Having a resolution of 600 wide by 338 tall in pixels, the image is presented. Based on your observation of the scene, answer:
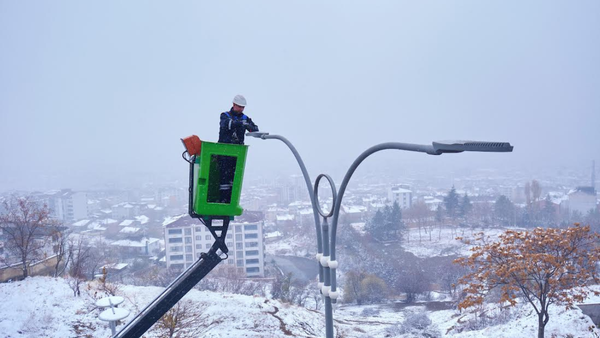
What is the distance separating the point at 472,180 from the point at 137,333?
55796mm

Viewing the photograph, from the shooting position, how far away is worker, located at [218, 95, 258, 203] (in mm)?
2857

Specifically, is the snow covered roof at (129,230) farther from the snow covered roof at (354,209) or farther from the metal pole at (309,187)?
the metal pole at (309,187)

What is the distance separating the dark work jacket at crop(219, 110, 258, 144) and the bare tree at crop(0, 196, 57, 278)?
15.7 metres

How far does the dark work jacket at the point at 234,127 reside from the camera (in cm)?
287

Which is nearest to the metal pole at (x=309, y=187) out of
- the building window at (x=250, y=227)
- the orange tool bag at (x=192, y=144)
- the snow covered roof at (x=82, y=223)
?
the orange tool bag at (x=192, y=144)

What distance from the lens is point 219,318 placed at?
1184 centimetres

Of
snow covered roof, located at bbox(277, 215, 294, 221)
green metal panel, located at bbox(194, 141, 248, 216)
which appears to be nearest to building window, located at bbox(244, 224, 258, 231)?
snow covered roof, located at bbox(277, 215, 294, 221)

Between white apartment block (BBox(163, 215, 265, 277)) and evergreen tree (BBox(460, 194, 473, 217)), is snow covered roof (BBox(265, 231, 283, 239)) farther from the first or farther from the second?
evergreen tree (BBox(460, 194, 473, 217))

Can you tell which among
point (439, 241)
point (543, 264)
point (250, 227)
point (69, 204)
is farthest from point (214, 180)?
point (69, 204)

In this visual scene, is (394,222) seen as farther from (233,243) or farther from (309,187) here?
(309,187)

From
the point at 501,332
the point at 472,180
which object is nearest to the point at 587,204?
the point at 472,180

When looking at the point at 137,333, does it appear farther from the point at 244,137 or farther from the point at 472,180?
the point at 472,180

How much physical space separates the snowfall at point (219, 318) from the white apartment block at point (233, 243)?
1110 cm

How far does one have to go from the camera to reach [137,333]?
11.4ft
